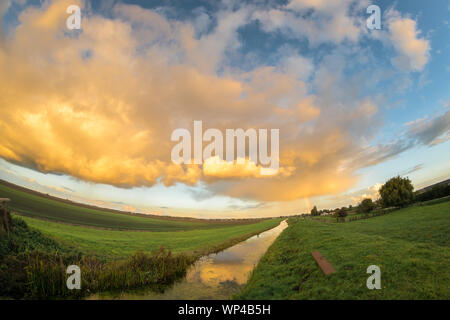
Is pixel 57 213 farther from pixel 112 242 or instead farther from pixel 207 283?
pixel 207 283

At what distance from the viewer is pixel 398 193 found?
58.5 m

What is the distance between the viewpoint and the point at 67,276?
10.6m

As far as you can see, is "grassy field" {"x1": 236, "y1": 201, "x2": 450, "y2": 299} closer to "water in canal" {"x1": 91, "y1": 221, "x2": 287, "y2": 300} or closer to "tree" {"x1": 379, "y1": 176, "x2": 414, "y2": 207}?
"water in canal" {"x1": 91, "y1": 221, "x2": 287, "y2": 300}

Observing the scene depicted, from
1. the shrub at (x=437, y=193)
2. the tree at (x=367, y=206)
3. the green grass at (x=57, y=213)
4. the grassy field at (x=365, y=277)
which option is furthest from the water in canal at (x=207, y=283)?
the tree at (x=367, y=206)

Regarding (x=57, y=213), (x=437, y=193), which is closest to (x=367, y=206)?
(x=437, y=193)

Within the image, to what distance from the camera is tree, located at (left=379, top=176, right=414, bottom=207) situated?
58.2 metres

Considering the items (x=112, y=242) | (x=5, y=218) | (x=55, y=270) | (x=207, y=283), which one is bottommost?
(x=112, y=242)

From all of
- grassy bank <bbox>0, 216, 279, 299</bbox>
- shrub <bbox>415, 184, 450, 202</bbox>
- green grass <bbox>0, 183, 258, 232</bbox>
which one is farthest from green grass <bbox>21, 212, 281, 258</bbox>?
shrub <bbox>415, 184, 450, 202</bbox>

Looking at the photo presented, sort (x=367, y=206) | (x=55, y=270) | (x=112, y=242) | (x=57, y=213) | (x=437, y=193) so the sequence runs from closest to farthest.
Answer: (x=55, y=270) < (x=112, y=242) < (x=57, y=213) < (x=437, y=193) < (x=367, y=206)

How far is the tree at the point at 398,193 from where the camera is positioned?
58.2m
